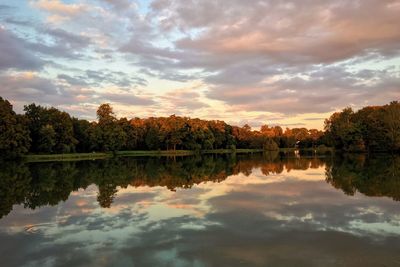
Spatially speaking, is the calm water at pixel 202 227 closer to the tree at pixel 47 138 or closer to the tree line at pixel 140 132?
the tree line at pixel 140 132

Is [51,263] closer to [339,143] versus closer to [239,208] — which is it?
[239,208]

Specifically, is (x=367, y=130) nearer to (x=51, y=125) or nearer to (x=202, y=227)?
(x=51, y=125)

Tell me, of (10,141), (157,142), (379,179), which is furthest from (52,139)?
(379,179)

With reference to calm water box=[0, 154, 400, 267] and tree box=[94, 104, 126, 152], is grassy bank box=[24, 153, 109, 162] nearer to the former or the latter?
tree box=[94, 104, 126, 152]

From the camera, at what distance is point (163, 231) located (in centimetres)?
1245

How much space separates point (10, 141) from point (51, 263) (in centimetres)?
5215

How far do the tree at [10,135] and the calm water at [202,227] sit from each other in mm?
35765

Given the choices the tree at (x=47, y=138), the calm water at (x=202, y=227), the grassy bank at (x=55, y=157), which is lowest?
the calm water at (x=202, y=227)

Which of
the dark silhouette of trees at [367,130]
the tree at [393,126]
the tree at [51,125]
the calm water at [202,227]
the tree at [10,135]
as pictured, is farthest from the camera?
the dark silhouette of trees at [367,130]

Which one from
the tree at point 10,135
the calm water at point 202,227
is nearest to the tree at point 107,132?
the tree at point 10,135

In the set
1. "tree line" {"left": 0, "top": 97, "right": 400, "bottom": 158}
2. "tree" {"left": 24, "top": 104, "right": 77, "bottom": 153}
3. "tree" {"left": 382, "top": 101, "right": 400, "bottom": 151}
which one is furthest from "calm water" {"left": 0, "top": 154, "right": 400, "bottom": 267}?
"tree" {"left": 382, "top": 101, "right": 400, "bottom": 151}

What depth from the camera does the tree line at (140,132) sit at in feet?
198

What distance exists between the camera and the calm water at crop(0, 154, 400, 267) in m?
9.56

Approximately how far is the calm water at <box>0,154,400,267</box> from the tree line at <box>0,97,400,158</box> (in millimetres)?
41099
